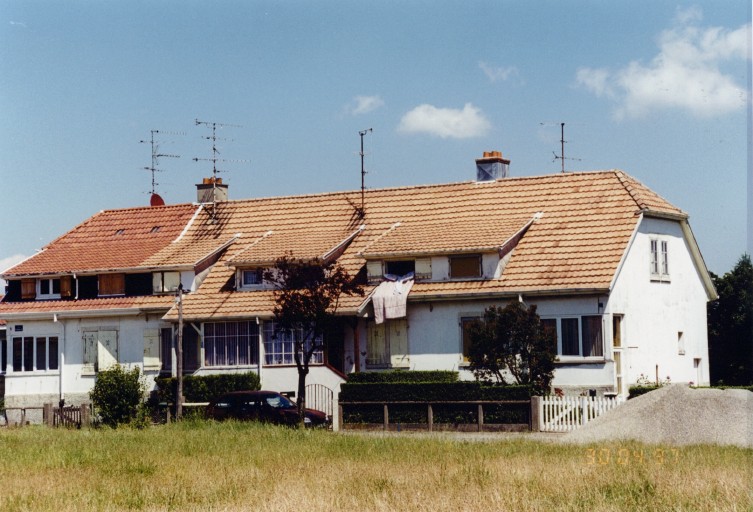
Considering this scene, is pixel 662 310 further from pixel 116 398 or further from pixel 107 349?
pixel 107 349

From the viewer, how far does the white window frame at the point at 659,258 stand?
44188 mm

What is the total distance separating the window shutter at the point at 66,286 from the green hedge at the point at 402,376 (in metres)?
13.7

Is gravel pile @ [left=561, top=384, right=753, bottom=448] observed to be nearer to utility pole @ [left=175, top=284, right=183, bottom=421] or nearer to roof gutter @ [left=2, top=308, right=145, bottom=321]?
utility pole @ [left=175, top=284, right=183, bottom=421]

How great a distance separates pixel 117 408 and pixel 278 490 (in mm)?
19210

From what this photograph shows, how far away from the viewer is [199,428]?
35031 millimetres

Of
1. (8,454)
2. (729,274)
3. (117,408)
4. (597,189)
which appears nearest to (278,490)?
(8,454)

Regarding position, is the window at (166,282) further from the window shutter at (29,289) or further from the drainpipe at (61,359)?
the window shutter at (29,289)

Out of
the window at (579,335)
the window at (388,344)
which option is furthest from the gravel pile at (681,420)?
the window at (388,344)

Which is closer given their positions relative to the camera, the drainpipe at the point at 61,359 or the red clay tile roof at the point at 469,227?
the red clay tile roof at the point at 469,227

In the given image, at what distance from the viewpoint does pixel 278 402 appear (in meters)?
38.3

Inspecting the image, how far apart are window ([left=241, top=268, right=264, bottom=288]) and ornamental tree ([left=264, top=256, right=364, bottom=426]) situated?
4791 millimetres

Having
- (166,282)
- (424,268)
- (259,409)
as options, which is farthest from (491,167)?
(259,409)

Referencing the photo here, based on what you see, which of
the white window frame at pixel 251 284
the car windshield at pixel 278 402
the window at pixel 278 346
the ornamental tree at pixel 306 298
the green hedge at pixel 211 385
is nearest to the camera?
the car windshield at pixel 278 402

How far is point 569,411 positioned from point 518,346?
10.2ft
